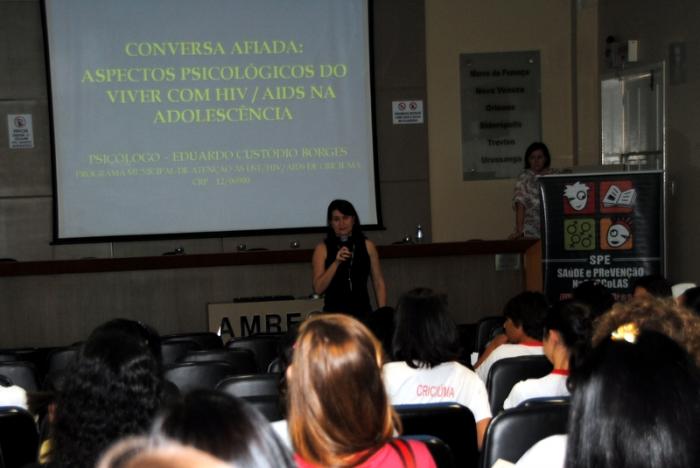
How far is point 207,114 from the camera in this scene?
901 centimetres

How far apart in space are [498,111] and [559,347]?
6722 millimetres

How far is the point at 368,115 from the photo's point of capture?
9219 millimetres

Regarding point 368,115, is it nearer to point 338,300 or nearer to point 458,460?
point 338,300

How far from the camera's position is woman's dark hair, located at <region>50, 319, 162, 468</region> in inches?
74.8

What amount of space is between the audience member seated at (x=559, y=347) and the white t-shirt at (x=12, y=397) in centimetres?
170

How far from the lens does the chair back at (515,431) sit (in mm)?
2416

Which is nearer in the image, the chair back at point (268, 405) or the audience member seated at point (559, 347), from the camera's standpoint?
the chair back at point (268, 405)

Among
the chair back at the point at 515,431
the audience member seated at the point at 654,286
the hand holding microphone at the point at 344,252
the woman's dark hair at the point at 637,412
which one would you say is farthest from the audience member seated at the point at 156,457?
the hand holding microphone at the point at 344,252

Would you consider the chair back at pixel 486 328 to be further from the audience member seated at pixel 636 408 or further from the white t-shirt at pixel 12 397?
the audience member seated at pixel 636 408

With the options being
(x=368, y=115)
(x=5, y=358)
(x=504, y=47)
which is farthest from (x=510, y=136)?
(x=5, y=358)

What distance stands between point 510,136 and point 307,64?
227 centimetres

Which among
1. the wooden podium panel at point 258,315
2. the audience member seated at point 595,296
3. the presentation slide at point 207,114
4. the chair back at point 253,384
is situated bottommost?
the wooden podium panel at point 258,315

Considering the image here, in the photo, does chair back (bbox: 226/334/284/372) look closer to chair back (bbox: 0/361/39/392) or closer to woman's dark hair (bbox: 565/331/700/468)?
chair back (bbox: 0/361/39/392)

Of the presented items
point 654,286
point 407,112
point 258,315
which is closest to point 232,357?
point 654,286
